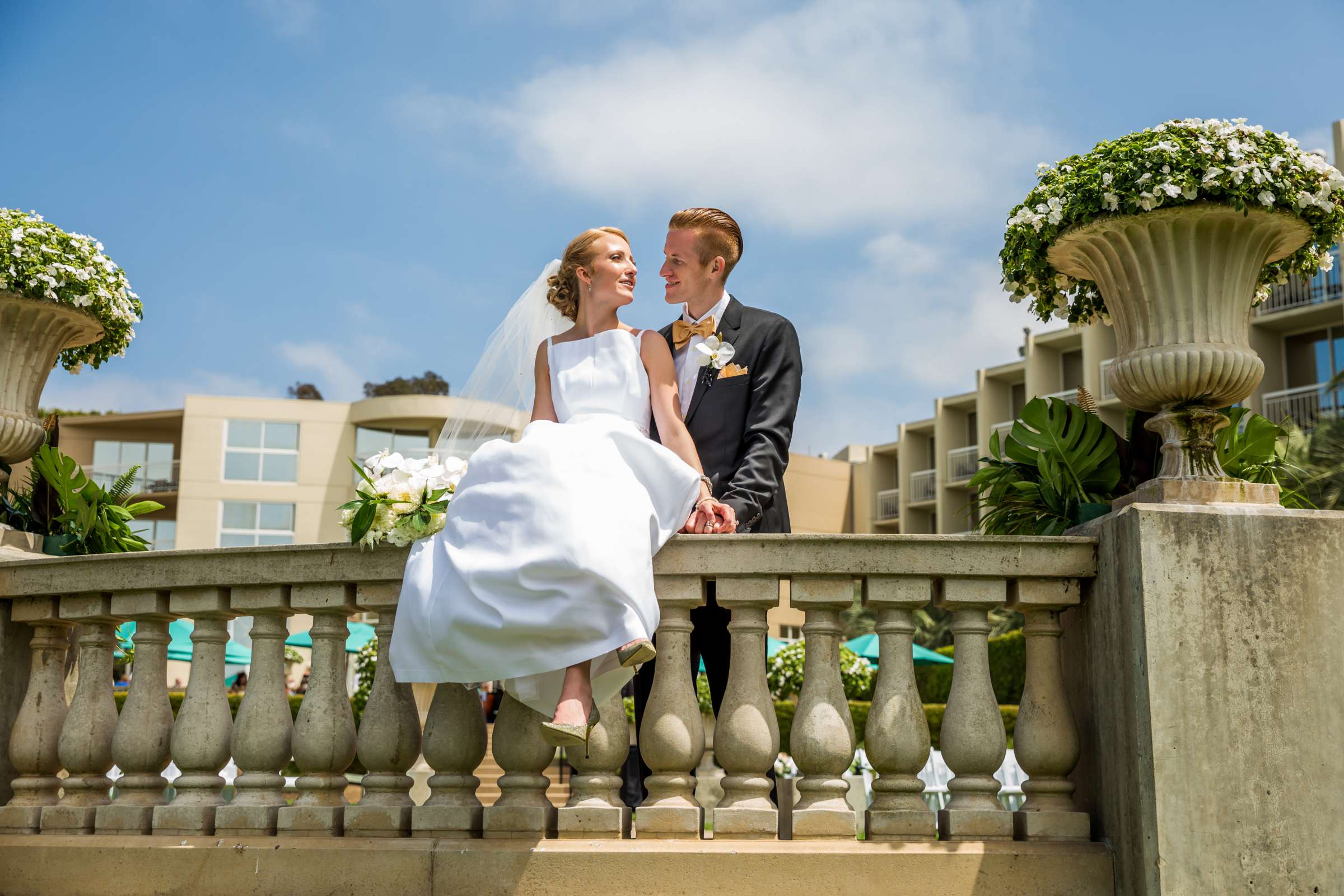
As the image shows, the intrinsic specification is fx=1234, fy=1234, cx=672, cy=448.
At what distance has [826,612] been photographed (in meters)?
4.18

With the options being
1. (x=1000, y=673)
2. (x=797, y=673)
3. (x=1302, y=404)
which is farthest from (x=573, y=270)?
(x=1302, y=404)

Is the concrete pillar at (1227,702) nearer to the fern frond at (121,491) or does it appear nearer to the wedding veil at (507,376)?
the wedding veil at (507,376)

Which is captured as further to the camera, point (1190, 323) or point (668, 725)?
point (1190, 323)

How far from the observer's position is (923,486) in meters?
47.6

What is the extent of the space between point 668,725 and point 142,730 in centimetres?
199

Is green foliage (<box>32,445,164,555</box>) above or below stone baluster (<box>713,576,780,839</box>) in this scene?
above

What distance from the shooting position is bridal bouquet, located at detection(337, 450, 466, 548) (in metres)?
4.19

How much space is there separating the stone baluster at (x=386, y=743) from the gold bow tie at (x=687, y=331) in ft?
5.12

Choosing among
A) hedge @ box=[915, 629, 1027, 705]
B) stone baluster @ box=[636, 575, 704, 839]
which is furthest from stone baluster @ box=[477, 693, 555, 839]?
hedge @ box=[915, 629, 1027, 705]

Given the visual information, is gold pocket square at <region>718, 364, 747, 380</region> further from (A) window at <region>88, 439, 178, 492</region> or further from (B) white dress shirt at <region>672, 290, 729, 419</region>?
(A) window at <region>88, 439, 178, 492</region>

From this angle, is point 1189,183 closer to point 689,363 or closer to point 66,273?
point 689,363

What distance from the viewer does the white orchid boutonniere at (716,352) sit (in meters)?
4.84

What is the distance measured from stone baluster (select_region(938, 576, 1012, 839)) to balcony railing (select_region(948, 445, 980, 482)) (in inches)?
1631

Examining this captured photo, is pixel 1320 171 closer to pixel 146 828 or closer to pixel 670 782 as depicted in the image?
pixel 670 782
